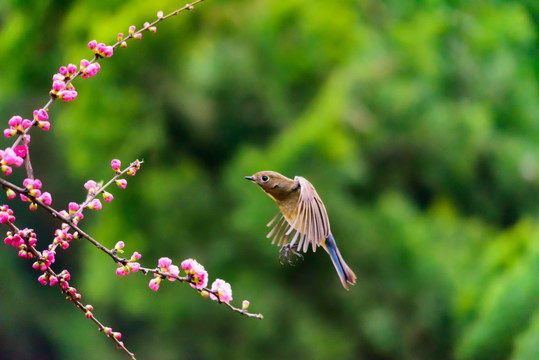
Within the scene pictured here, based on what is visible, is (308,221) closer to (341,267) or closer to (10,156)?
(341,267)

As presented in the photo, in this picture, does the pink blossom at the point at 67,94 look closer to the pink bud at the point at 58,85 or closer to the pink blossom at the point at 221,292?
the pink bud at the point at 58,85

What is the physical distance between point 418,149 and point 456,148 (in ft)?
1.03

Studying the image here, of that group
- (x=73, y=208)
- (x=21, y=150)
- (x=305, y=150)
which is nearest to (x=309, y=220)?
(x=73, y=208)

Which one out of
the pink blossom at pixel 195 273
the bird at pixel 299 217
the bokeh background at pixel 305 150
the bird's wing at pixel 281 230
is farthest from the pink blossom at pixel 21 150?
the bokeh background at pixel 305 150

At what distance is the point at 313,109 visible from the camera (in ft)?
19.8

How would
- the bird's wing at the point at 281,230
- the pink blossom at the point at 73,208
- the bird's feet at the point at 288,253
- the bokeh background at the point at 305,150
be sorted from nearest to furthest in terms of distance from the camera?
the pink blossom at the point at 73,208 → the bird's feet at the point at 288,253 → the bird's wing at the point at 281,230 → the bokeh background at the point at 305,150

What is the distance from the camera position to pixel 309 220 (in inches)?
75.2

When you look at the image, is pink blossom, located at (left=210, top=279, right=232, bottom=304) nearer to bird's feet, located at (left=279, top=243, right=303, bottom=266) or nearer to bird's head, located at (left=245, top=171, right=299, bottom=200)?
bird's feet, located at (left=279, top=243, right=303, bottom=266)

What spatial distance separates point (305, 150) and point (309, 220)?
11.9 feet

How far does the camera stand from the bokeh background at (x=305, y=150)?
5738 millimetres

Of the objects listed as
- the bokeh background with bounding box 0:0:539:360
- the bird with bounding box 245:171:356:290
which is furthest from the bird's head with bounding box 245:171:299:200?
the bokeh background with bounding box 0:0:539:360

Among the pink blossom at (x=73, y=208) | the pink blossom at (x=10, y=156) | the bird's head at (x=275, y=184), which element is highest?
the bird's head at (x=275, y=184)

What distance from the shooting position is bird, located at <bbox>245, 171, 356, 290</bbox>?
190 cm

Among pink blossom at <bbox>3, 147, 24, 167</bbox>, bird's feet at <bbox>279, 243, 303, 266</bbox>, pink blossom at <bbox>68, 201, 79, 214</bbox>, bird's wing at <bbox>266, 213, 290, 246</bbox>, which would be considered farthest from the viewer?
bird's wing at <bbox>266, 213, 290, 246</bbox>
